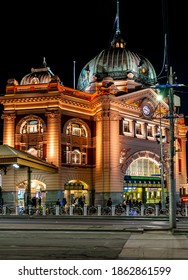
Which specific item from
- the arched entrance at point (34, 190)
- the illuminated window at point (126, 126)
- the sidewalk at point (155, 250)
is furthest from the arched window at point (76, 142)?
the sidewalk at point (155, 250)

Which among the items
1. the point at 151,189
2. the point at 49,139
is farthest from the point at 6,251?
the point at 151,189

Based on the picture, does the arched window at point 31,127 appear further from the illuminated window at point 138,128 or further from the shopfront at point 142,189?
the illuminated window at point 138,128

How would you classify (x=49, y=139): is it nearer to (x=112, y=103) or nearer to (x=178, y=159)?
(x=112, y=103)

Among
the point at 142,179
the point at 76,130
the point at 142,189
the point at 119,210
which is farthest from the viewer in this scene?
the point at 142,189

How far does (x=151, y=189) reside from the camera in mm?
65812

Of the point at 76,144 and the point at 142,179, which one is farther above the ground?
the point at 76,144

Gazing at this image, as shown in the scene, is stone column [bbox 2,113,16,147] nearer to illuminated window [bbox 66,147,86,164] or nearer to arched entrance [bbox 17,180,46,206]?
arched entrance [bbox 17,180,46,206]

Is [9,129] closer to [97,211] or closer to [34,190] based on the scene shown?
[34,190]

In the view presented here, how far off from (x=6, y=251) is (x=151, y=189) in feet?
174

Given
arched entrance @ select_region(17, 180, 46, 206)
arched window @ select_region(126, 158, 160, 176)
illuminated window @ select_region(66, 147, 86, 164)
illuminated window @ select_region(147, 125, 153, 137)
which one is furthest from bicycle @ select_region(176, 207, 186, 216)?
illuminated window @ select_region(147, 125, 153, 137)

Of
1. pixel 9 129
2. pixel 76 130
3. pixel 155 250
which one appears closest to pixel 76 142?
pixel 76 130

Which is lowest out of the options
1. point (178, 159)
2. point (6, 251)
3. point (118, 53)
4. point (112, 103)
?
point (6, 251)

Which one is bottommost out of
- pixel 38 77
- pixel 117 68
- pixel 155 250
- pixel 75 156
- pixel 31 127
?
pixel 155 250
